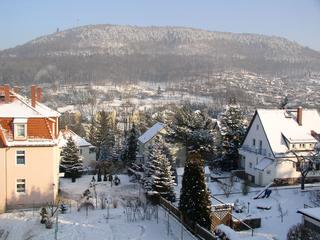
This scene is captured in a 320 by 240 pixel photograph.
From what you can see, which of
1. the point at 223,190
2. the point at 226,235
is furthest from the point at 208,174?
the point at 226,235

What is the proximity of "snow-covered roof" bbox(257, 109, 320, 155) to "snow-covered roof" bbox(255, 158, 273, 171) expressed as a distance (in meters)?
0.84

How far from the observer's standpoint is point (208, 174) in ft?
115

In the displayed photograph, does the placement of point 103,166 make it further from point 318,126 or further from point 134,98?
point 134,98

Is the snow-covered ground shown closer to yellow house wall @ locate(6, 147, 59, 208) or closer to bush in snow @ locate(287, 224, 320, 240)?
bush in snow @ locate(287, 224, 320, 240)

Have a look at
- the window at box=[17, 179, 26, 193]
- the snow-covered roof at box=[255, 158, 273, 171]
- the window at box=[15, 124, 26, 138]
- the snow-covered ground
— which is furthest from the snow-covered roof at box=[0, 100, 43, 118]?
the snow-covered roof at box=[255, 158, 273, 171]

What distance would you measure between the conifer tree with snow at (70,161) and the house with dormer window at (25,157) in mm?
9710

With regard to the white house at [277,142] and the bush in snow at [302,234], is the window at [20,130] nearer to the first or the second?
the bush in snow at [302,234]

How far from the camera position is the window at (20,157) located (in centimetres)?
2566

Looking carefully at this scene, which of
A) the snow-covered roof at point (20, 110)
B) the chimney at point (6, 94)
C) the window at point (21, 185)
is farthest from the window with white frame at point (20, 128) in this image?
the window at point (21, 185)

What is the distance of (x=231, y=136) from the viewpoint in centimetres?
4050

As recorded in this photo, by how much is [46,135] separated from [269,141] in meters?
17.4

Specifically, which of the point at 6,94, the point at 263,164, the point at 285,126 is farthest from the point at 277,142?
the point at 6,94

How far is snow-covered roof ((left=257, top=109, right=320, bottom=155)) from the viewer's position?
116 feet

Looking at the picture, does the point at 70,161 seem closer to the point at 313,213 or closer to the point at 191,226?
the point at 191,226
